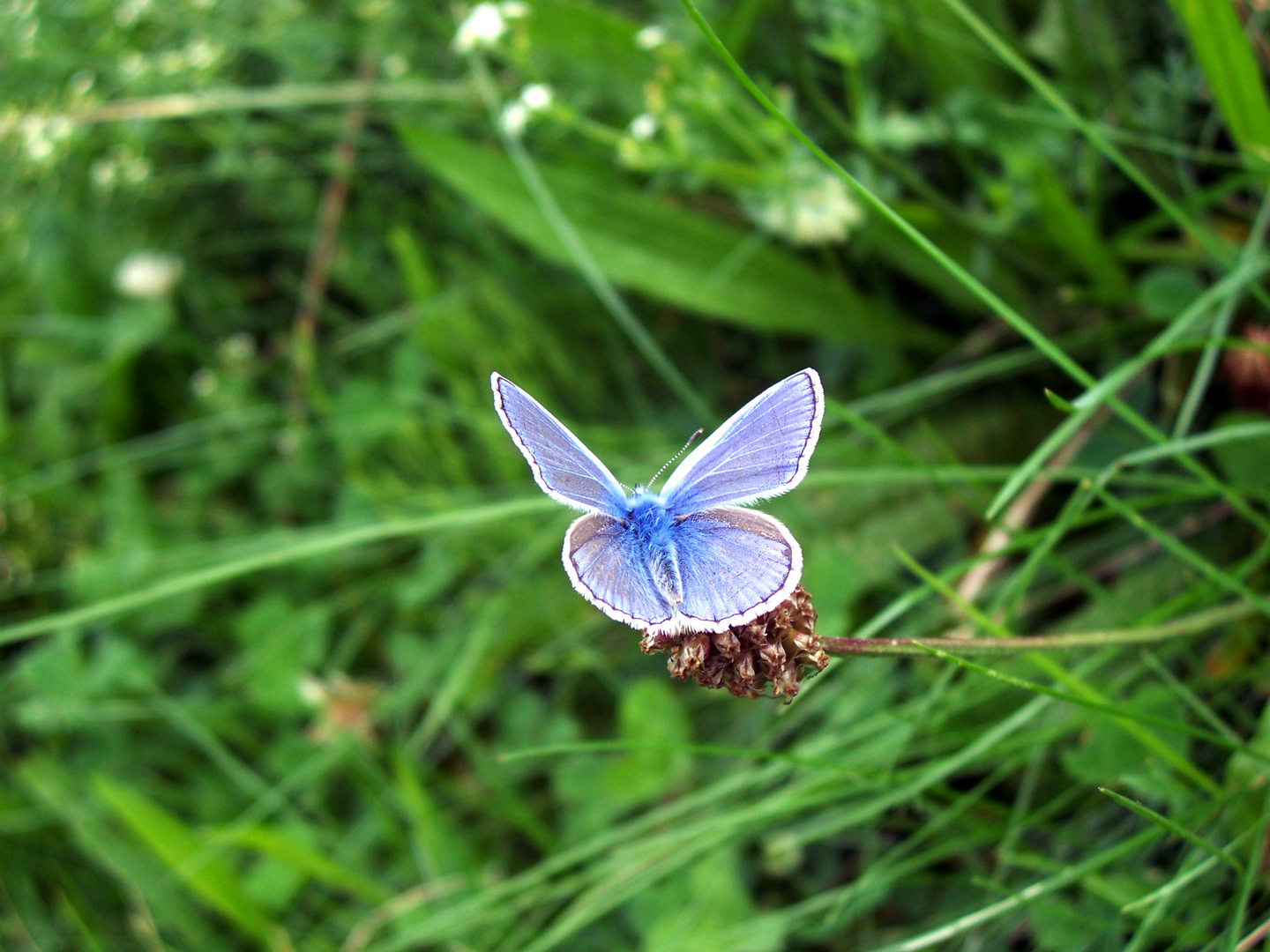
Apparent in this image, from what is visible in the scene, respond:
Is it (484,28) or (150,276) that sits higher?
(484,28)

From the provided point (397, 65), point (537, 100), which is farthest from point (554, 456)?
point (397, 65)

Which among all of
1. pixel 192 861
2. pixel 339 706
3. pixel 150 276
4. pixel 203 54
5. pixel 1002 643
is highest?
pixel 203 54

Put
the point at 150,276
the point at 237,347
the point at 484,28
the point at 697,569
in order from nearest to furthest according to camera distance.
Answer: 1. the point at 697,569
2. the point at 484,28
3. the point at 237,347
4. the point at 150,276

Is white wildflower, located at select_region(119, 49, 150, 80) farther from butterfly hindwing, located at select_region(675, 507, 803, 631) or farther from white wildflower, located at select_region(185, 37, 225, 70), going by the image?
butterfly hindwing, located at select_region(675, 507, 803, 631)

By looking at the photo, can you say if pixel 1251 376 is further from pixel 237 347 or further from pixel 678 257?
pixel 237 347

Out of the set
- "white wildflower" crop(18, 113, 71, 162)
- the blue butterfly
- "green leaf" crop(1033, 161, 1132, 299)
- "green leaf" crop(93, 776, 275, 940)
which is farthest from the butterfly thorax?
"white wildflower" crop(18, 113, 71, 162)

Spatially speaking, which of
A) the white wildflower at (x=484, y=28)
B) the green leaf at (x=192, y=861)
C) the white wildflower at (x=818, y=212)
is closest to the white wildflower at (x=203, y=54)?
the white wildflower at (x=484, y=28)
